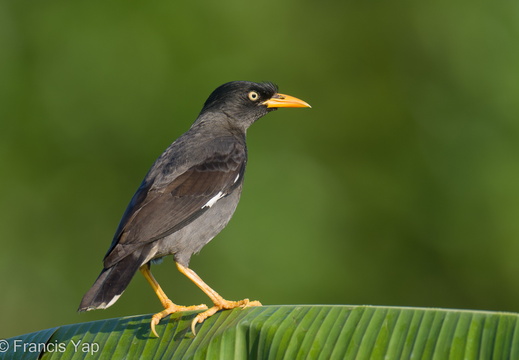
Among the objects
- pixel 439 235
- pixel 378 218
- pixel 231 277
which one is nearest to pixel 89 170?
pixel 231 277

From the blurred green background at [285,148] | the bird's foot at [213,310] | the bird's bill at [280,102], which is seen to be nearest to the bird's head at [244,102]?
the bird's bill at [280,102]

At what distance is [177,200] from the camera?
4910mm

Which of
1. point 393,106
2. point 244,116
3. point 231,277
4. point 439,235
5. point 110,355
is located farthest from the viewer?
point 393,106

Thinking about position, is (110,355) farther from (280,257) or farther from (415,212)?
(415,212)

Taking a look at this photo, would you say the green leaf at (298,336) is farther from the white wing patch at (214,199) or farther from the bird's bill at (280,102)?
the bird's bill at (280,102)

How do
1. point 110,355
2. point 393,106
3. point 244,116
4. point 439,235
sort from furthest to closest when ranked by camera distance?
1. point 393,106
2. point 439,235
3. point 244,116
4. point 110,355

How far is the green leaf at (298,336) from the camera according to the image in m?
3.08

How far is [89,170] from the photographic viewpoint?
10.9 m

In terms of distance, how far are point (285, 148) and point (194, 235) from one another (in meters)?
6.22

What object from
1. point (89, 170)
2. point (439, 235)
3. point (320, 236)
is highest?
point (89, 170)

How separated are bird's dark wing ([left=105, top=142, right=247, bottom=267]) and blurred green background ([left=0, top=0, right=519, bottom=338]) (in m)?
4.50

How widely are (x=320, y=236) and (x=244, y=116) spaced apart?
15.5 ft

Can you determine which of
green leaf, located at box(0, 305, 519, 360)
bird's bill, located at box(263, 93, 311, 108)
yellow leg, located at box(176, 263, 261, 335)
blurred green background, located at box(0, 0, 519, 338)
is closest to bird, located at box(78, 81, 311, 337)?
yellow leg, located at box(176, 263, 261, 335)

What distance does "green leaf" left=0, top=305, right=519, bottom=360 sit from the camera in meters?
3.08
